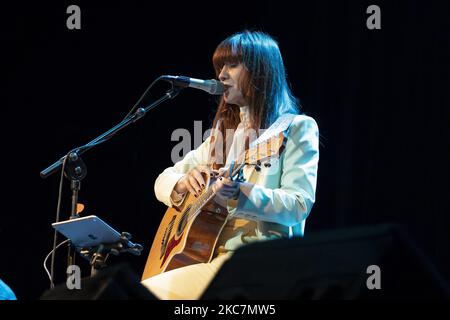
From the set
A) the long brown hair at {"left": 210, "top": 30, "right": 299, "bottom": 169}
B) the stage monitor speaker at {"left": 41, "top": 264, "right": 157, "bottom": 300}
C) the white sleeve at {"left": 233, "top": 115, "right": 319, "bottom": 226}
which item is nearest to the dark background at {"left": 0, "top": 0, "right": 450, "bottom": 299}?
the long brown hair at {"left": 210, "top": 30, "right": 299, "bottom": 169}

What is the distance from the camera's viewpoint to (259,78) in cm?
308

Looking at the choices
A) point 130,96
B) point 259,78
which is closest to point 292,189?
point 259,78

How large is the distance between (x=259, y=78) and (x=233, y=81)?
0.12 m

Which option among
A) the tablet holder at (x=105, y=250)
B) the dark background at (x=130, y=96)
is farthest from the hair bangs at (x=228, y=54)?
the dark background at (x=130, y=96)

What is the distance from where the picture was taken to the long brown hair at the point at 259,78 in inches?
121

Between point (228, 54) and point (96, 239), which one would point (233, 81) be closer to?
point (228, 54)

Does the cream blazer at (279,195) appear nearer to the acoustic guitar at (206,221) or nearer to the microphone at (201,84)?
the acoustic guitar at (206,221)

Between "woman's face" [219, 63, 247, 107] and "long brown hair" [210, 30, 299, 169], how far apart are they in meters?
0.02

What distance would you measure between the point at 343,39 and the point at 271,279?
124 inches

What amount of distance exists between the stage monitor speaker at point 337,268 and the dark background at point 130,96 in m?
2.86

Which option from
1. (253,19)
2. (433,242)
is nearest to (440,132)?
(433,242)

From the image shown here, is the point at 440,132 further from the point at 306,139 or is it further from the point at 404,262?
the point at 404,262
